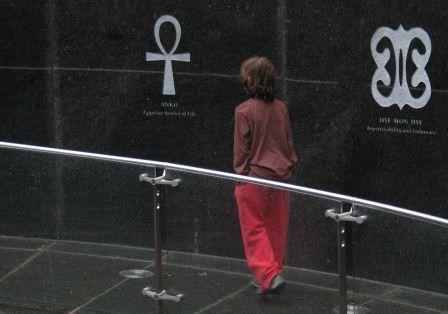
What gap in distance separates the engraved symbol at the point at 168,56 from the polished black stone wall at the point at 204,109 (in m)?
0.04

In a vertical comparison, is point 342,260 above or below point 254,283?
above

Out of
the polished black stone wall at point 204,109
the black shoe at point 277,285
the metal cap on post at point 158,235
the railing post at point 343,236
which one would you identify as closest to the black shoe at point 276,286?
the black shoe at point 277,285

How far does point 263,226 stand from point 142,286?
3.37 feet

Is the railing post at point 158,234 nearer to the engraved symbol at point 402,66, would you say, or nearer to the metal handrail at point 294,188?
the metal handrail at point 294,188

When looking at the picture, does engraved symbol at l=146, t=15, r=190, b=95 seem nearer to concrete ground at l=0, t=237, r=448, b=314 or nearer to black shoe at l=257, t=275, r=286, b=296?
concrete ground at l=0, t=237, r=448, b=314

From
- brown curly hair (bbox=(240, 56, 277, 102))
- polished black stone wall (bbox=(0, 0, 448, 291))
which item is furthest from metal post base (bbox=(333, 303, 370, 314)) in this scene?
brown curly hair (bbox=(240, 56, 277, 102))

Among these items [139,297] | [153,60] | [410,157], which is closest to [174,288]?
[139,297]

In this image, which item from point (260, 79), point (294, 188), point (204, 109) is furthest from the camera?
point (204, 109)

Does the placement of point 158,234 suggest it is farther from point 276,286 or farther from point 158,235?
point 276,286

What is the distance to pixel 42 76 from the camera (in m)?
8.60

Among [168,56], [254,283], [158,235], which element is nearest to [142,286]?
[158,235]

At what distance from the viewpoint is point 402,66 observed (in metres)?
7.09

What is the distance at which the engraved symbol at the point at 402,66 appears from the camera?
698cm

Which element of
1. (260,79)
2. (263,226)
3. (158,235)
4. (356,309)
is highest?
(260,79)
